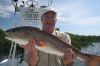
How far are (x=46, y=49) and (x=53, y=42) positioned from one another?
0.18 metres

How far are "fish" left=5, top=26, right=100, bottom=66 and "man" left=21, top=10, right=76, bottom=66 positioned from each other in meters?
0.15

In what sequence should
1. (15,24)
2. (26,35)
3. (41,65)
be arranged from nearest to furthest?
1. (26,35)
2. (41,65)
3. (15,24)

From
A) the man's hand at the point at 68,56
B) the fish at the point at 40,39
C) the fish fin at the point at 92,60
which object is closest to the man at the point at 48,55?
the man's hand at the point at 68,56

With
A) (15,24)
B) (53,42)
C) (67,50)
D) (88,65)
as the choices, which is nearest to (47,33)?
(53,42)

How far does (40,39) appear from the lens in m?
4.57

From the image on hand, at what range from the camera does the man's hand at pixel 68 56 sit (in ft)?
15.9

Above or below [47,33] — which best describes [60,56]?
below

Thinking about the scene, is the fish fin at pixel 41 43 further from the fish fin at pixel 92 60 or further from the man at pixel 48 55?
the fish fin at pixel 92 60

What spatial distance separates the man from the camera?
4.88m

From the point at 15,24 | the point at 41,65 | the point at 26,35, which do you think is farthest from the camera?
the point at 15,24

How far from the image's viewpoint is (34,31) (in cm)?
464

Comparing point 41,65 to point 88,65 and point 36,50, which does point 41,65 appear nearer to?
point 36,50

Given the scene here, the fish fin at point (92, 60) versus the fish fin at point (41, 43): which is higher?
the fish fin at point (41, 43)

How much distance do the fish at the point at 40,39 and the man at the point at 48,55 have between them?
0.15 metres
